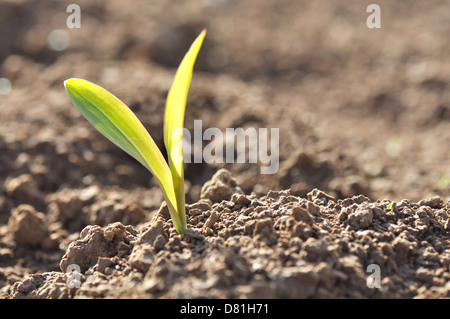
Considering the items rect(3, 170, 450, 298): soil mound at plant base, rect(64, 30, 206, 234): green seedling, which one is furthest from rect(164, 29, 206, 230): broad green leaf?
rect(3, 170, 450, 298): soil mound at plant base

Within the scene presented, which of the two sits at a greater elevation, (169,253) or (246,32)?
(246,32)

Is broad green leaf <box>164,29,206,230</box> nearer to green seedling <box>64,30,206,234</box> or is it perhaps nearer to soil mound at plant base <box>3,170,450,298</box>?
green seedling <box>64,30,206,234</box>

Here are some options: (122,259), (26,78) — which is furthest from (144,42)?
(122,259)

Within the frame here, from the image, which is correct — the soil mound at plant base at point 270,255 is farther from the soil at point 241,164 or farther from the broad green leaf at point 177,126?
the broad green leaf at point 177,126

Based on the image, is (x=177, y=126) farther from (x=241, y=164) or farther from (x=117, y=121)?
(x=241, y=164)

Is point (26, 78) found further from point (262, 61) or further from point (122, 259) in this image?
point (122, 259)

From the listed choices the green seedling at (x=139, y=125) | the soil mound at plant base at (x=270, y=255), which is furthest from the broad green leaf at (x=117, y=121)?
the soil mound at plant base at (x=270, y=255)
